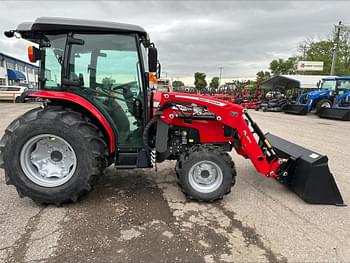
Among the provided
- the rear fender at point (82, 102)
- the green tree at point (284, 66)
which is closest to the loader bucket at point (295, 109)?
the rear fender at point (82, 102)

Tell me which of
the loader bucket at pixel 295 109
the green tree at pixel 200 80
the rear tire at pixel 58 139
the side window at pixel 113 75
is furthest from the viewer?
the green tree at pixel 200 80

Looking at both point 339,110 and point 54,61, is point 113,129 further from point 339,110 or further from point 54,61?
point 339,110

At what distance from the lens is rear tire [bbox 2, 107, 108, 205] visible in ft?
9.43

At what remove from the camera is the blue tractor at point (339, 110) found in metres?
12.4

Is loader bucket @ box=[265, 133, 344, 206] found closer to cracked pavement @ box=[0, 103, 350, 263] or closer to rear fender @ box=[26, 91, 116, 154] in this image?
cracked pavement @ box=[0, 103, 350, 263]

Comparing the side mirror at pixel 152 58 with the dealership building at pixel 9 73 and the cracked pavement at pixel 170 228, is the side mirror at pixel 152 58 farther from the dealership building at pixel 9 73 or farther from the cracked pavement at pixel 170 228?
the dealership building at pixel 9 73

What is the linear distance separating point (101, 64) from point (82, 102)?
0.56 meters

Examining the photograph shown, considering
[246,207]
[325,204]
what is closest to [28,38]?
[246,207]

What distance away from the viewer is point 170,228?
2.63 m

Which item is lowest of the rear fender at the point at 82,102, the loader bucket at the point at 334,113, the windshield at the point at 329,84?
the loader bucket at the point at 334,113

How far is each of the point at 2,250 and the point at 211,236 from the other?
199 centimetres

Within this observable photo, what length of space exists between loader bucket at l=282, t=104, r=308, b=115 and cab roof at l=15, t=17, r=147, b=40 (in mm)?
14544

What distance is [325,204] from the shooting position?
3.14 metres

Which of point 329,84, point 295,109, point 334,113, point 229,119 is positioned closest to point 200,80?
point 329,84
